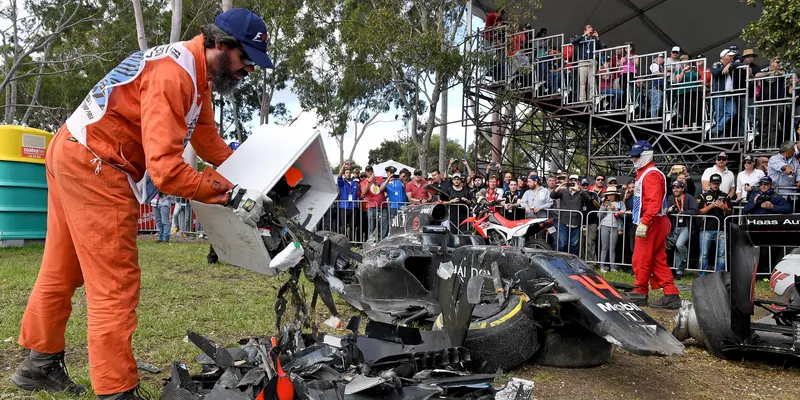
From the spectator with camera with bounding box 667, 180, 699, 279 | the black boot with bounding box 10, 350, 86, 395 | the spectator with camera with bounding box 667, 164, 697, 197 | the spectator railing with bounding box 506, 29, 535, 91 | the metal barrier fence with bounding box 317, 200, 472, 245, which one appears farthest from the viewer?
the spectator railing with bounding box 506, 29, 535, 91

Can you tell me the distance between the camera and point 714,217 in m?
8.72

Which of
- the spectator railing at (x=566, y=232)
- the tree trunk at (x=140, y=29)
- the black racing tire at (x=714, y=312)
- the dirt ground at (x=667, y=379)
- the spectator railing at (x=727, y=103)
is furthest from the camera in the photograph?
the tree trunk at (x=140, y=29)

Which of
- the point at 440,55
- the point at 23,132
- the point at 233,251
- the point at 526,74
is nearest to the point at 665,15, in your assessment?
the point at 526,74

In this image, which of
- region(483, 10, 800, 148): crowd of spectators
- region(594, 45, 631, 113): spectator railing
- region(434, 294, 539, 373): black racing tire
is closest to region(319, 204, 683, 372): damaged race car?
region(434, 294, 539, 373): black racing tire


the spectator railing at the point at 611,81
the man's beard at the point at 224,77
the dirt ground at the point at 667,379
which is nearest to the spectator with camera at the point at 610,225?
the spectator railing at the point at 611,81

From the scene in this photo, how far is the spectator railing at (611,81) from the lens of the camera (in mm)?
13320

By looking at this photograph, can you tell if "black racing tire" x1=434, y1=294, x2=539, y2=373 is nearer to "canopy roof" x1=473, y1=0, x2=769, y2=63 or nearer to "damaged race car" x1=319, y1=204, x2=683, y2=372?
"damaged race car" x1=319, y1=204, x2=683, y2=372

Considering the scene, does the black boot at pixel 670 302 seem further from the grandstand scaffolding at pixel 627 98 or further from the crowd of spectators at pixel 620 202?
the grandstand scaffolding at pixel 627 98

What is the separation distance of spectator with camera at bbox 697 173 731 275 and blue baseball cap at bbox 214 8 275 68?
314 inches

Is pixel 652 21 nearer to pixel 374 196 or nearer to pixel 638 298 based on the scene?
pixel 374 196

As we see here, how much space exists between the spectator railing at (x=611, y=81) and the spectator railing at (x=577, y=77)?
0.16m

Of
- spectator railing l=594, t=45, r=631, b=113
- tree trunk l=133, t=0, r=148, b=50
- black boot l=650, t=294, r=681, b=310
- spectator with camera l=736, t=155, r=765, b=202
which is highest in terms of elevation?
tree trunk l=133, t=0, r=148, b=50

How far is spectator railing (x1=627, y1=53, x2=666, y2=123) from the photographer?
12586mm

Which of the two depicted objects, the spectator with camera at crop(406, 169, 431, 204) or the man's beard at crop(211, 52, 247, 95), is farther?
the spectator with camera at crop(406, 169, 431, 204)
